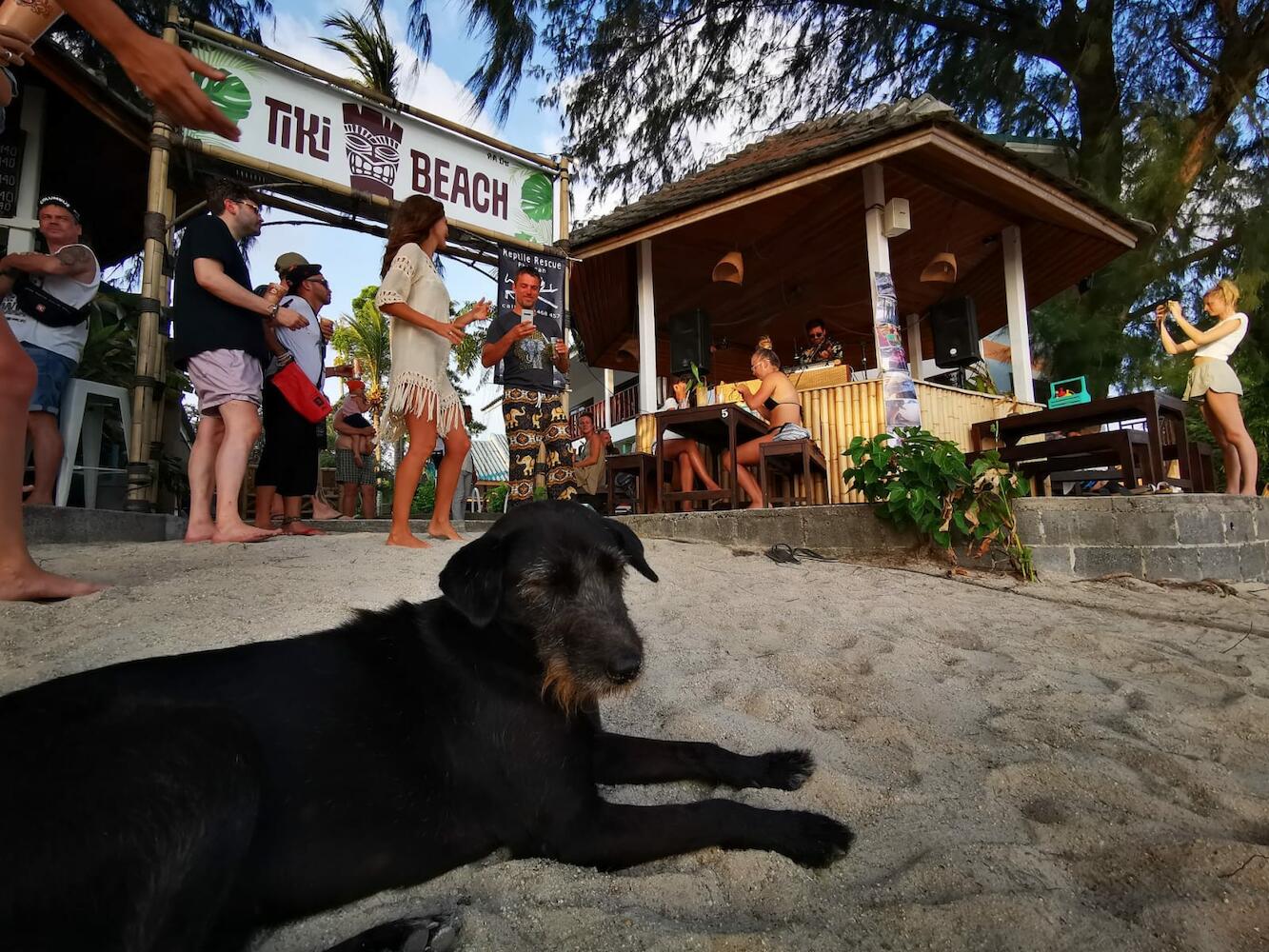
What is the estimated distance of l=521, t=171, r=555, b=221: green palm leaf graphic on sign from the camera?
383 inches

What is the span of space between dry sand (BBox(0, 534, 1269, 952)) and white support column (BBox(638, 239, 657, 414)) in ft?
18.0

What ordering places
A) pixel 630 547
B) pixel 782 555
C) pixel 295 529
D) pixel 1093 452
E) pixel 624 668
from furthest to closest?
pixel 1093 452 < pixel 782 555 < pixel 295 529 < pixel 630 547 < pixel 624 668

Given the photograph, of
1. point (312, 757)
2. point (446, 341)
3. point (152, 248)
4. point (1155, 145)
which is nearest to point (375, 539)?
point (446, 341)

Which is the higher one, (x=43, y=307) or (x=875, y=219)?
(x=875, y=219)

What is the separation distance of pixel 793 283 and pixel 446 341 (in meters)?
8.67

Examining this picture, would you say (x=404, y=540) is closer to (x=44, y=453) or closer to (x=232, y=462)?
(x=232, y=462)

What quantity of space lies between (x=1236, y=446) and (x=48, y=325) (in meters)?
10.9

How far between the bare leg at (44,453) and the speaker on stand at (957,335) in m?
12.1

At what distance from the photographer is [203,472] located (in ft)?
15.4

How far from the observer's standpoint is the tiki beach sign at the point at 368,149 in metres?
7.51

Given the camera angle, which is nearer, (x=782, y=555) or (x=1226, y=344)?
(x=782, y=555)

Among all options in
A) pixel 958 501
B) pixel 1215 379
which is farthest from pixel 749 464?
pixel 1215 379

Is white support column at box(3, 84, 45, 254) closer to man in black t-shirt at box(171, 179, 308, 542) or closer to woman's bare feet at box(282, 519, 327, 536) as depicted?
man in black t-shirt at box(171, 179, 308, 542)

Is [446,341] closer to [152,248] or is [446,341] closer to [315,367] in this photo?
[315,367]
